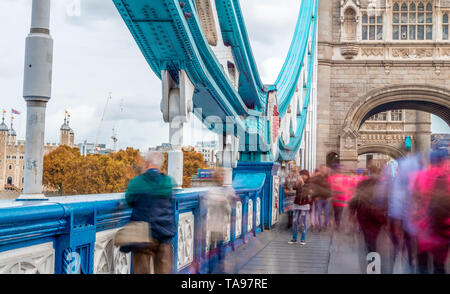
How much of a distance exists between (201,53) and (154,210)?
188 centimetres

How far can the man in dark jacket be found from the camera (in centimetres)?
263

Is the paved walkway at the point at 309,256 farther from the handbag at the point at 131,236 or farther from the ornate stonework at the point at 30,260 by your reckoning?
the ornate stonework at the point at 30,260

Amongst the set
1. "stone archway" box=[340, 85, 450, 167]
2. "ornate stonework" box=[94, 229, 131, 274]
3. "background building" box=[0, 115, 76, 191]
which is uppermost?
"stone archway" box=[340, 85, 450, 167]

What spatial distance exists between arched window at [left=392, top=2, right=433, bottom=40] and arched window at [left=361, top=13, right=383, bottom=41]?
1.87ft

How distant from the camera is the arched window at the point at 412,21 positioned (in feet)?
63.2

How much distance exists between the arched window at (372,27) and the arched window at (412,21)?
1.87 ft

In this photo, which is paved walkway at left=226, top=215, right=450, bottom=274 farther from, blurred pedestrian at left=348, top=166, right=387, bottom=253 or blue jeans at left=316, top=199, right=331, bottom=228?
blue jeans at left=316, top=199, right=331, bottom=228

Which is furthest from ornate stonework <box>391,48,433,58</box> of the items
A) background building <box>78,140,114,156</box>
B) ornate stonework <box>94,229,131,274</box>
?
ornate stonework <box>94,229,131,274</box>

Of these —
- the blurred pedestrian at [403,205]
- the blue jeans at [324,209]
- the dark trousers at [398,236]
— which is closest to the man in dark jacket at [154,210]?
the blurred pedestrian at [403,205]

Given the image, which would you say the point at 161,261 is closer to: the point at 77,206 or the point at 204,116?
the point at 77,206

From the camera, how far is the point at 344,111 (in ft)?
60.2

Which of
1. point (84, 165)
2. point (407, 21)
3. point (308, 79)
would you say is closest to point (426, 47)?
point (407, 21)

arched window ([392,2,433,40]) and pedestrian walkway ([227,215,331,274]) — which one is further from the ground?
arched window ([392,2,433,40])

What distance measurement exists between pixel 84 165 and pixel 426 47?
2778cm
